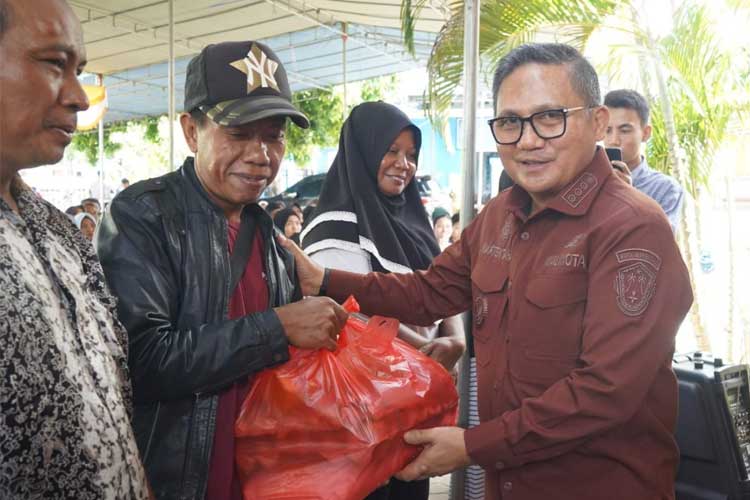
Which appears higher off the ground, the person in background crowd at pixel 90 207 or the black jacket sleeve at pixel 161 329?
the person in background crowd at pixel 90 207

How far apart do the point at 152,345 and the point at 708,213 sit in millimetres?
5164

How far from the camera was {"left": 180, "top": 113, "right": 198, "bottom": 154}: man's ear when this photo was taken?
190 centimetres

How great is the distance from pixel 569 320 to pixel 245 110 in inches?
39.2

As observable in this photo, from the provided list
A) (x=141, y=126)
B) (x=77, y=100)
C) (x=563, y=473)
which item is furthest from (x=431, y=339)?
(x=141, y=126)

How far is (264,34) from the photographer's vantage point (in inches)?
464

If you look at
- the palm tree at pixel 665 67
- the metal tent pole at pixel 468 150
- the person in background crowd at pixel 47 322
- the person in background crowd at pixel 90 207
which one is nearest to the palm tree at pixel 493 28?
the palm tree at pixel 665 67

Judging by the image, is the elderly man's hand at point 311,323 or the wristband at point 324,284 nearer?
the elderly man's hand at point 311,323

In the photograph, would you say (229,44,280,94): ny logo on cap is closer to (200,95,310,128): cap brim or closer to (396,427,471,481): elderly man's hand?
(200,95,310,128): cap brim

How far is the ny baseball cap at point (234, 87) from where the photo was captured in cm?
176

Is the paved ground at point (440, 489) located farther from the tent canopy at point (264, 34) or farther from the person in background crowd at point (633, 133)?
the tent canopy at point (264, 34)

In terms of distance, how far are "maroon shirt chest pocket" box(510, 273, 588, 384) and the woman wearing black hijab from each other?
80 centimetres

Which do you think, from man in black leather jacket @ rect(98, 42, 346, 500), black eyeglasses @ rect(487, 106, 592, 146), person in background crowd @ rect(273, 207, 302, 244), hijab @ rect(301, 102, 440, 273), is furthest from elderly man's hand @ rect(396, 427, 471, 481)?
person in background crowd @ rect(273, 207, 302, 244)

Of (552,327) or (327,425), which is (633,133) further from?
(327,425)

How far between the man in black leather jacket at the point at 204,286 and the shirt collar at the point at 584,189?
65 cm
